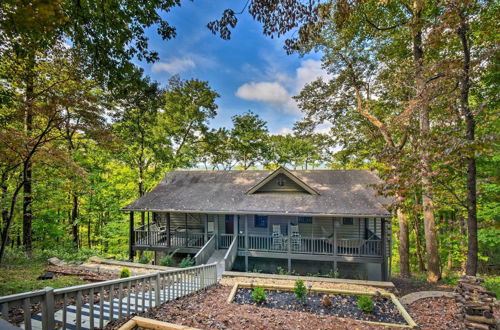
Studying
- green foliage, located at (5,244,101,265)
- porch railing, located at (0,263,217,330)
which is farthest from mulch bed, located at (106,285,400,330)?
green foliage, located at (5,244,101,265)

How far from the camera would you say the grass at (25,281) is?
19.6 feet

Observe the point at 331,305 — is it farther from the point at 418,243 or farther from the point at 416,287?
the point at 418,243

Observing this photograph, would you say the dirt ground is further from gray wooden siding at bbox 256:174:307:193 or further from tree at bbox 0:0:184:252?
tree at bbox 0:0:184:252

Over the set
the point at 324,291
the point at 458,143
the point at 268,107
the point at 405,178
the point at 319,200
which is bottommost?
the point at 324,291

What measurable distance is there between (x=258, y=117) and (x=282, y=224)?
14.8 meters

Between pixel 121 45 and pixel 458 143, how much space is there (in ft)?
26.8

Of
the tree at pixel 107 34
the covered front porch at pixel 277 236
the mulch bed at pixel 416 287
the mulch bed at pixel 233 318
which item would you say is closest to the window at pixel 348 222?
the covered front porch at pixel 277 236

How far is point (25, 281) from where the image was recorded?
682 centimetres

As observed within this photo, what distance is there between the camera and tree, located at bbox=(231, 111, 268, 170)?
80.2 ft

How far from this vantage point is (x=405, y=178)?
604 centimetres

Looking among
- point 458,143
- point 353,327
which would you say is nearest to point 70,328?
point 353,327

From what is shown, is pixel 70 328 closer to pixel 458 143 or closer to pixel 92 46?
pixel 92 46

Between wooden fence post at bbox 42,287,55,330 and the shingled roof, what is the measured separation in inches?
351

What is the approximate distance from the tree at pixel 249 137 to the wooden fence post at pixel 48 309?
21.5 meters
